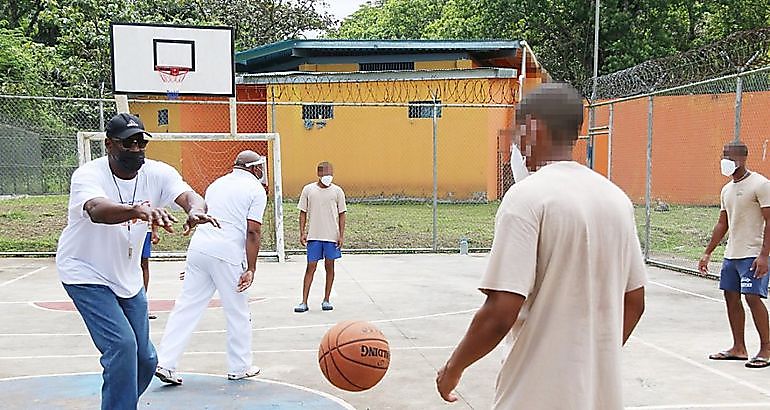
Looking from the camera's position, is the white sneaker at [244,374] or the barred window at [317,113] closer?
the white sneaker at [244,374]

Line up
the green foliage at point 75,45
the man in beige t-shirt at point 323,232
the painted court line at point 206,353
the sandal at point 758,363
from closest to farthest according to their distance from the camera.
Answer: the sandal at point 758,363 → the painted court line at point 206,353 → the man in beige t-shirt at point 323,232 → the green foliage at point 75,45

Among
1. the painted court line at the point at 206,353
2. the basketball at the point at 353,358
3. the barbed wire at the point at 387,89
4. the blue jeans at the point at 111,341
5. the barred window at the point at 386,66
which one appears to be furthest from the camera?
the barred window at the point at 386,66

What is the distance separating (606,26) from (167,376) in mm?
26931

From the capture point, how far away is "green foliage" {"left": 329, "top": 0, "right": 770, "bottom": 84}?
94.7 feet

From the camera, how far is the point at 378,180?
21.5m

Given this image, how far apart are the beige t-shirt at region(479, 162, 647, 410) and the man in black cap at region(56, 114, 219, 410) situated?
7.05 ft

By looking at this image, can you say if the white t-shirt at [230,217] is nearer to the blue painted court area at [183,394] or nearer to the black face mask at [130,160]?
the blue painted court area at [183,394]

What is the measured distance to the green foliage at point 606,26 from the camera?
94.7ft

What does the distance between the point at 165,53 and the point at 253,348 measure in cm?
641

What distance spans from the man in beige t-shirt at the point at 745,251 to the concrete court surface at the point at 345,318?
269 mm

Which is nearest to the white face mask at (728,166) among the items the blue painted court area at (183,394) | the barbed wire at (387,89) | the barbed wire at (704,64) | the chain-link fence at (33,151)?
the blue painted court area at (183,394)

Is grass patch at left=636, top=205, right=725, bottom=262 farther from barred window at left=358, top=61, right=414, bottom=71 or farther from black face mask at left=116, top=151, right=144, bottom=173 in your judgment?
black face mask at left=116, top=151, right=144, bottom=173

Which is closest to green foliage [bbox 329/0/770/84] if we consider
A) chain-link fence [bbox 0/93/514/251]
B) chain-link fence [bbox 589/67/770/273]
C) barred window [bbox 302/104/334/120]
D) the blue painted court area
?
chain-link fence [bbox 589/67/770/273]

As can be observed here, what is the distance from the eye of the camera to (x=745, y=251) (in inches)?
262
